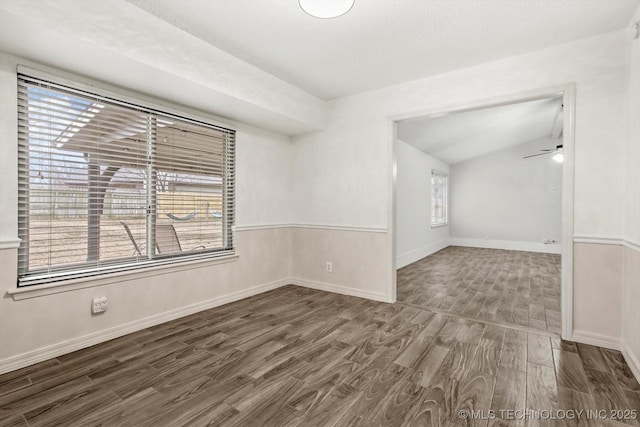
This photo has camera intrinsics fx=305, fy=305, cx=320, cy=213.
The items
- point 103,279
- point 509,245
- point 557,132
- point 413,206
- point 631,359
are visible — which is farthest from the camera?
point 509,245

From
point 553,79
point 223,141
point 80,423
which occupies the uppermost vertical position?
point 553,79

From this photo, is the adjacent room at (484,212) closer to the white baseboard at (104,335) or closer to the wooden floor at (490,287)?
the wooden floor at (490,287)

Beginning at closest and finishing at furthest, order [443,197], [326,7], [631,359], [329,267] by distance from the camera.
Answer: [326,7] < [631,359] < [329,267] < [443,197]

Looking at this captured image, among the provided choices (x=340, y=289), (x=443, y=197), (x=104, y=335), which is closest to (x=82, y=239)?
(x=104, y=335)

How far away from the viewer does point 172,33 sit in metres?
2.38

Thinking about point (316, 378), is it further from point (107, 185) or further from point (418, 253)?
point (418, 253)

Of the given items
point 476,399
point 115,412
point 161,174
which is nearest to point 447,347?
point 476,399

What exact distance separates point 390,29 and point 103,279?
307 cm

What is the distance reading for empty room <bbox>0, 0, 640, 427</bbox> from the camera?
1.83m

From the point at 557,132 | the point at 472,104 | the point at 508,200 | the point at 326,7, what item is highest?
the point at 557,132

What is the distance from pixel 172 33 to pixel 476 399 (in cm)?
327

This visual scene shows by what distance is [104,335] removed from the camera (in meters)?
2.50

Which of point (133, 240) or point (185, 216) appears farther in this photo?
point (185, 216)

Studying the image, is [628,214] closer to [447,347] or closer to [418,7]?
[447,347]
